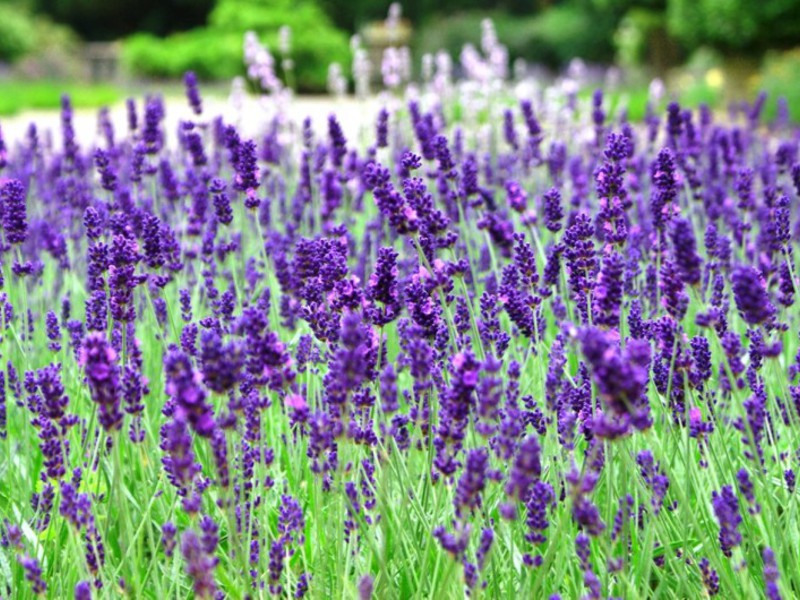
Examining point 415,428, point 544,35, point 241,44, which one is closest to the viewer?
point 415,428

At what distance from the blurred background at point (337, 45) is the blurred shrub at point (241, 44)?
4 centimetres

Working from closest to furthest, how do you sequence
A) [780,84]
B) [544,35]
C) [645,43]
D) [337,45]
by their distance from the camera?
[780,84] → [645,43] → [337,45] → [544,35]

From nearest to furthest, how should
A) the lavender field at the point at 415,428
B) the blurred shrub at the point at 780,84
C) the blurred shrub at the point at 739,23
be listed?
the lavender field at the point at 415,428
the blurred shrub at the point at 780,84
the blurred shrub at the point at 739,23

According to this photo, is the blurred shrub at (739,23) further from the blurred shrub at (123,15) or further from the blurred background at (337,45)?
the blurred shrub at (123,15)

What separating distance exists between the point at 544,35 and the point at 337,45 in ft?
18.7

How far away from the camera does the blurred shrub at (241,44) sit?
2636 centimetres

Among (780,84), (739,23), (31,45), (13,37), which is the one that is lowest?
(780,84)

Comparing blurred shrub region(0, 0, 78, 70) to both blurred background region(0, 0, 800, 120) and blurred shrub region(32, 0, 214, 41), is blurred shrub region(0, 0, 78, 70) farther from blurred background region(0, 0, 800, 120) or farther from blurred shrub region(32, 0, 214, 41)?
blurred shrub region(32, 0, 214, 41)

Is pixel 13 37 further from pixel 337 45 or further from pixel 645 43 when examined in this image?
pixel 645 43

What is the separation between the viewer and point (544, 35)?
28031 millimetres

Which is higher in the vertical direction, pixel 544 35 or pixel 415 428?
pixel 415 428

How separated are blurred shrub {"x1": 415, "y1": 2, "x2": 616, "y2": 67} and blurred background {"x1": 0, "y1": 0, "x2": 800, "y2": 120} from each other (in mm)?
28

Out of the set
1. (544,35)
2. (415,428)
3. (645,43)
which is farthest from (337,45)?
(415,428)

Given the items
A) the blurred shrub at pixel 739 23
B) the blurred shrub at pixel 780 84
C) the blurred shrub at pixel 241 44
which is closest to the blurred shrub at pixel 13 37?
the blurred shrub at pixel 241 44
